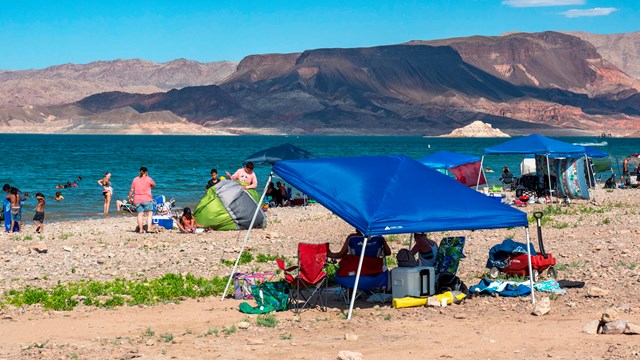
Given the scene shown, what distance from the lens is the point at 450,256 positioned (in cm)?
1277

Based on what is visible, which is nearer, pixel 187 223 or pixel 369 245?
pixel 369 245

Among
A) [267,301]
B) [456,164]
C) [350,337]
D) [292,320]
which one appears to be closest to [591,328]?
[350,337]

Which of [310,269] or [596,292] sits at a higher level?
[310,269]

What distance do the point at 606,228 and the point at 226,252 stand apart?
26.6ft

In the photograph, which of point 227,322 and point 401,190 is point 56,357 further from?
point 401,190

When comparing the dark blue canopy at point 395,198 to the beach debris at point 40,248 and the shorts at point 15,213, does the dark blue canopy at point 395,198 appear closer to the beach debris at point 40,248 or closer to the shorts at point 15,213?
the beach debris at point 40,248

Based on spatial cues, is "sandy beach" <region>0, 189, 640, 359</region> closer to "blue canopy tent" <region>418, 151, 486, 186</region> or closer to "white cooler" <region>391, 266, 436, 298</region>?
"white cooler" <region>391, 266, 436, 298</region>

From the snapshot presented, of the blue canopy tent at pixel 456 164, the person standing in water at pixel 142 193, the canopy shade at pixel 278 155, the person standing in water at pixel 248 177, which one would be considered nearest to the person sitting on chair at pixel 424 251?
the person standing in water at pixel 142 193

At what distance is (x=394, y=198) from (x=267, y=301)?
6.91 feet

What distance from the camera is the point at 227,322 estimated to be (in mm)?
11164

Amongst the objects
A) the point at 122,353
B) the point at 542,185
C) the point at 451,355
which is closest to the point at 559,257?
the point at 451,355

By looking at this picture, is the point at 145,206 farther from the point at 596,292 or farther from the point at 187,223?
the point at 596,292

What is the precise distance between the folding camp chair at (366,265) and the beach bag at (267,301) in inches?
30.3

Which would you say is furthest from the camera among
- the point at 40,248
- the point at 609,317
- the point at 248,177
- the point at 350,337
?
the point at 248,177
